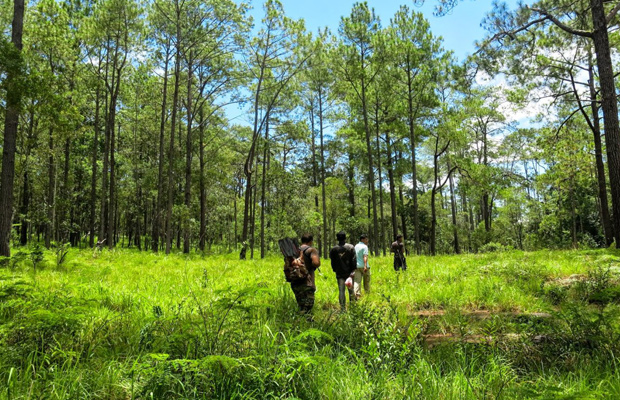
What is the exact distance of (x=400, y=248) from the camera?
11414 mm

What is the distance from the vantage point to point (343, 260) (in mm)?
6938

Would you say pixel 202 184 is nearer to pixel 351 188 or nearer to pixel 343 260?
pixel 351 188

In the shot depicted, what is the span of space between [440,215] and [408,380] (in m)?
43.8

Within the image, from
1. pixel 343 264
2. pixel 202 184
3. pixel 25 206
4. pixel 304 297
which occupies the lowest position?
pixel 304 297

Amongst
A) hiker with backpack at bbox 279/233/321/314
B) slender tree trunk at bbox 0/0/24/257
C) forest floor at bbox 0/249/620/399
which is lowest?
forest floor at bbox 0/249/620/399

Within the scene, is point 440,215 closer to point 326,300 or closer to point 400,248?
point 400,248

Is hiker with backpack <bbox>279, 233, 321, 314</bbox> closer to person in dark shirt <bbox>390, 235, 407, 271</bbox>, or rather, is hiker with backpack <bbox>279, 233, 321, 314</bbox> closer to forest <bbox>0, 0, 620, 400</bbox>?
forest <bbox>0, 0, 620, 400</bbox>

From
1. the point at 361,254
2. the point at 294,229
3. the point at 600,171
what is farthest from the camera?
the point at 294,229

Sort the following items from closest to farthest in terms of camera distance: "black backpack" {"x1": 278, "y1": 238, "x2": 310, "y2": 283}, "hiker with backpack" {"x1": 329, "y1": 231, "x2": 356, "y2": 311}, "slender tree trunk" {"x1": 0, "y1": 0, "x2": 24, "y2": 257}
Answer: "black backpack" {"x1": 278, "y1": 238, "x2": 310, "y2": 283}, "hiker with backpack" {"x1": 329, "y1": 231, "x2": 356, "y2": 311}, "slender tree trunk" {"x1": 0, "y1": 0, "x2": 24, "y2": 257}

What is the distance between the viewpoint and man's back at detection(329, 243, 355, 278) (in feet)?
22.6

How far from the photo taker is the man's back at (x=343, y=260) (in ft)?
22.6

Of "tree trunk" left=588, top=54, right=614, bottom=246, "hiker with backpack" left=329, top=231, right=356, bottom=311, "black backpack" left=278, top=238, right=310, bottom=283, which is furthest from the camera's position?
"tree trunk" left=588, top=54, right=614, bottom=246

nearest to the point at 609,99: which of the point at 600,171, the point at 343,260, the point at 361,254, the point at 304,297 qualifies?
the point at 600,171

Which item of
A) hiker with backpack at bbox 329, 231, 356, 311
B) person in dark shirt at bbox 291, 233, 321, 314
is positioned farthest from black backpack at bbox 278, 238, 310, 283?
hiker with backpack at bbox 329, 231, 356, 311
